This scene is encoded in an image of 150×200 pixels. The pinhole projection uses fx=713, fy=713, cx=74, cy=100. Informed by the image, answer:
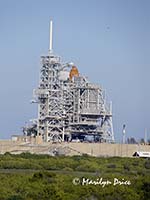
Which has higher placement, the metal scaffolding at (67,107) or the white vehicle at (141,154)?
the metal scaffolding at (67,107)

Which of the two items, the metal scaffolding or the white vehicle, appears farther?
the metal scaffolding

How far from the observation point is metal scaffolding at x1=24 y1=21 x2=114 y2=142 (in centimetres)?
9869

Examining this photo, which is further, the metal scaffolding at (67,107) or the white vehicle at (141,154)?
the metal scaffolding at (67,107)

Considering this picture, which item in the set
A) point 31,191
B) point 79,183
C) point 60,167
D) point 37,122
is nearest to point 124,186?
point 79,183

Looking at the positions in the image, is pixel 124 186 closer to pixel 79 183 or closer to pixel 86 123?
pixel 79 183

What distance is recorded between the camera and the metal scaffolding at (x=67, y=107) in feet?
324

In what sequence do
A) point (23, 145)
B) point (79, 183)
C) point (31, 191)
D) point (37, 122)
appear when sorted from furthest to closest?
point (37, 122), point (23, 145), point (79, 183), point (31, 191)

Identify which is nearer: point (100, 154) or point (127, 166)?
point (127, 166)

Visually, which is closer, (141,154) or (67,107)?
(141,154)

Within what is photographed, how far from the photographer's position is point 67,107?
10094 cm

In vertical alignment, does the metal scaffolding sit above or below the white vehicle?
above

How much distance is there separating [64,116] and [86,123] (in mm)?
3336

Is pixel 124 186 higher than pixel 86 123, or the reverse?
pixel 86 123

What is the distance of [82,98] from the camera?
3932 inches
